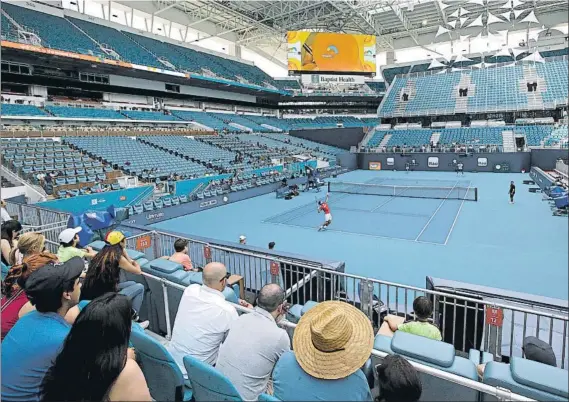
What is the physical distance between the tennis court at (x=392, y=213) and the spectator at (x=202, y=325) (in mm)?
10678

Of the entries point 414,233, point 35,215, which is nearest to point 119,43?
point 35,215

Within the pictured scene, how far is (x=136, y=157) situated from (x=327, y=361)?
2509 centimetres

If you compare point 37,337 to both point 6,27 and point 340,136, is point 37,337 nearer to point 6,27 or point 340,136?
point 6,27

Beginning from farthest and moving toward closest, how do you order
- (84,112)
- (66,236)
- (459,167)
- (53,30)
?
(459,167), (53,30), (84,112), (66,236)

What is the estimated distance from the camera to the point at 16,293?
12.5ft

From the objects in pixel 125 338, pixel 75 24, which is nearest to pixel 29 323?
pixel 125 338

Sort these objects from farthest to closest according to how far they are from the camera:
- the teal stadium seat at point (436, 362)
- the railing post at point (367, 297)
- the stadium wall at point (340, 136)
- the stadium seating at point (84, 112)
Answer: the stadium wall at point (340, 136) → the stadium seating at point (84, 112) → the railing post at point (367, 297) → the teal stadium seat at point (436, 362)

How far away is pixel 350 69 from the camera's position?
4638 cm

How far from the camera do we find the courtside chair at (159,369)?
300 centimetres

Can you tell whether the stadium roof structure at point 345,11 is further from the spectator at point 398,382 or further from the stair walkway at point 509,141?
the spectator at point 398,382

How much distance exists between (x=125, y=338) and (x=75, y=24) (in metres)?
43.5

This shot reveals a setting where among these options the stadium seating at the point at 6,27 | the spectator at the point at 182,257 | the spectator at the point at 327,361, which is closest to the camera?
the spectator at the point at 327,361

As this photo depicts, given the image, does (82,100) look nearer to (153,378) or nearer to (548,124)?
(153,378)

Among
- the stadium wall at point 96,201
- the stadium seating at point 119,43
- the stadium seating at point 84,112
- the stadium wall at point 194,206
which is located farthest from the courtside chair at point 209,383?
the stadium seating at point 119,43
